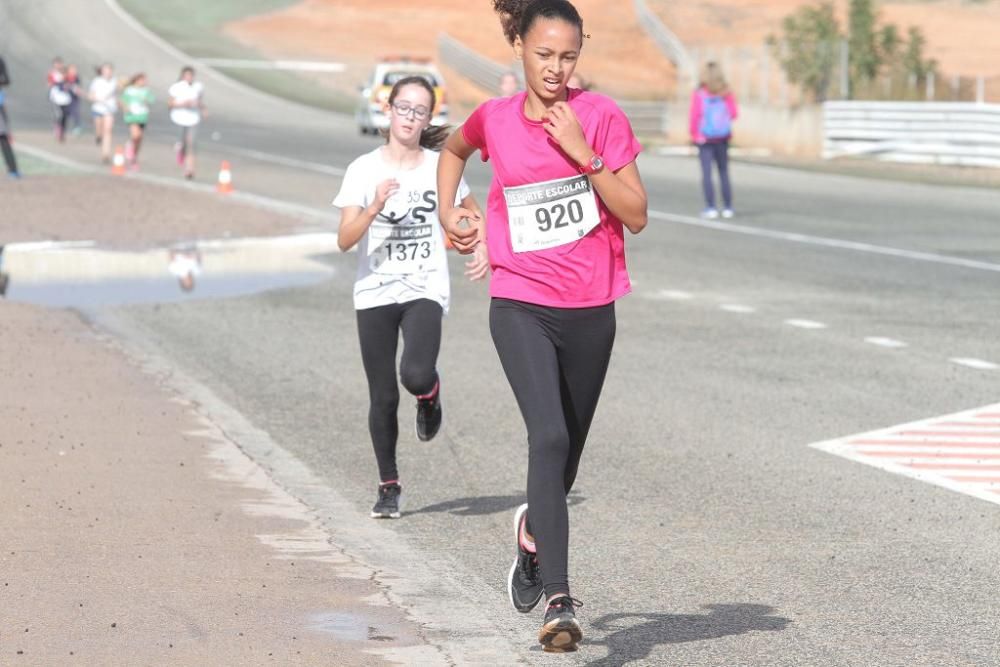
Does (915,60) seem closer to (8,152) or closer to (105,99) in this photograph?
(105,99)

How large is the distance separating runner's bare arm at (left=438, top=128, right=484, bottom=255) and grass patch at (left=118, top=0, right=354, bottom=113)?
48904mm

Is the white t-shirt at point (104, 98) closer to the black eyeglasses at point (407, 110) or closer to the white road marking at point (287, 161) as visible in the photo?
the white road marking at point (287, 161)

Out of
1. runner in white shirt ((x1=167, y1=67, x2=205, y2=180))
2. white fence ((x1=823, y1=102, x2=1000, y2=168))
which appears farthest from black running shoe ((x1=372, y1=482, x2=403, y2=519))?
white fence ((x1=823, y1=102, x2=1000, y2=168))

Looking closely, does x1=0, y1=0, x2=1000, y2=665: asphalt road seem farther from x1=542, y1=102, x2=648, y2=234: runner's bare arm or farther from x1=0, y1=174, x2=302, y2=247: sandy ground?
x1=0, y1=174, x2=302, y2=247: sandy ground

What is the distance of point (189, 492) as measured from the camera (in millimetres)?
8508

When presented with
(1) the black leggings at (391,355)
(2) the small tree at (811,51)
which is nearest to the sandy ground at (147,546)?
(1) the black leggings at (391,355)

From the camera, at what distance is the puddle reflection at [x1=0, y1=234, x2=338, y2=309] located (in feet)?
55.4

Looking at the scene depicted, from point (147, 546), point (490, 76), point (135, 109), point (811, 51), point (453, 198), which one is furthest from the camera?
point (490, 76)

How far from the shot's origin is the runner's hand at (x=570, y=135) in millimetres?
5730

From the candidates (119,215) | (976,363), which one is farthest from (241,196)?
(976,363)

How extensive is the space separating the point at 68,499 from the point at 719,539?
2.74 meters

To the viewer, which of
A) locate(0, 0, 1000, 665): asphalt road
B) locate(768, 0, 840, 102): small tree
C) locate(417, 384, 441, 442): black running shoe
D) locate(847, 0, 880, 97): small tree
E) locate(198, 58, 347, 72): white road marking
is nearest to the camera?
locate(0, 0, 1000, 665): asphalt road

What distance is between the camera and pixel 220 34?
74625mm

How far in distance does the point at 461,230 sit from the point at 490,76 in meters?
54.2
